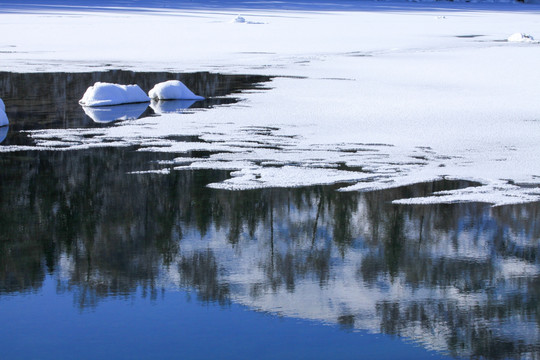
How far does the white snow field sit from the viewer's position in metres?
7.53

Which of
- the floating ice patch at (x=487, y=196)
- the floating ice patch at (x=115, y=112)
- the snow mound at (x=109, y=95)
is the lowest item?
the floating ice patch at (x=487, y=196)

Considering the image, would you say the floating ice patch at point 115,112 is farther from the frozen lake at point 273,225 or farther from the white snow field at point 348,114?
the white snow field at point 348,114

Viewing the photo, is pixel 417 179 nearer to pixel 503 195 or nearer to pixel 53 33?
pixel 503 195

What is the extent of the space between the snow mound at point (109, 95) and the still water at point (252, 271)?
15.7ft

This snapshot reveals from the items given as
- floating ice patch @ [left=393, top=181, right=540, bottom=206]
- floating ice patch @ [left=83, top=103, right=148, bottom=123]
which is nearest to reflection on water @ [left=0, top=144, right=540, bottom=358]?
floating ice patch @ [left=393, top=181, right=540, bottom=206]

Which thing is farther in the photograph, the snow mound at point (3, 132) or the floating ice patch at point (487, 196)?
the snow mound at point (3, 132)

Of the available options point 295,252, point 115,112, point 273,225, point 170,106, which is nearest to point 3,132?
point 115,112

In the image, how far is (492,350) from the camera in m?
3.92

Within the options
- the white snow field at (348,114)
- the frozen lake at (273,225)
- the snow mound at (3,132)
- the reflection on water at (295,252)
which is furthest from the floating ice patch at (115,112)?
the reflection on water at (295,252)

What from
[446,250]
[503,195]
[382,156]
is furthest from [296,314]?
[382,156]

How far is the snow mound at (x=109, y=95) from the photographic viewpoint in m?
12.2

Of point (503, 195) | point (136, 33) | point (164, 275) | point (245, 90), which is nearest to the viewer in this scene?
point (164, 275)

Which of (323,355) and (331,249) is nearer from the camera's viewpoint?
(323,355)

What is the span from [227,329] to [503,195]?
322cm
